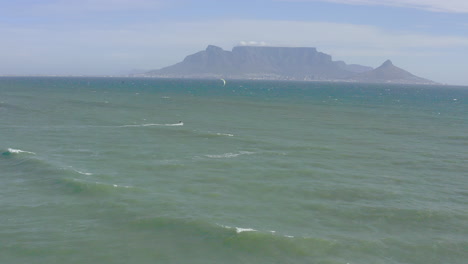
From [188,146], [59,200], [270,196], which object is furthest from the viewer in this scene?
[188,146]

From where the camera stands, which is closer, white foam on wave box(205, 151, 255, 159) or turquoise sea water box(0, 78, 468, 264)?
turquoise sea water box(0, 78, 468, 264)

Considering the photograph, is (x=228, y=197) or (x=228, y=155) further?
(x=228, y=155)

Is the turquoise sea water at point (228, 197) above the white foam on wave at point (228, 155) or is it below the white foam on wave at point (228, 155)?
below

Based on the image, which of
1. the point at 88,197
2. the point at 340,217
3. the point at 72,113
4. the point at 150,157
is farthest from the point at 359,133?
the point at 72,113

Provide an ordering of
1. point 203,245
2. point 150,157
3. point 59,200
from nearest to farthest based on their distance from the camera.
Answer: point 203,245 < point 59,200 < point 150,157

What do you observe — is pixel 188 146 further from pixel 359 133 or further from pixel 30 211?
pixel 359 133

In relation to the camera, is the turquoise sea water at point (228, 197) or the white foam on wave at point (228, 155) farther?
the white foam on wave at point (228, 155)

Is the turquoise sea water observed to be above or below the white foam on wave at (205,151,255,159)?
below

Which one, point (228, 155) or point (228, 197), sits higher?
point (228, 155)
